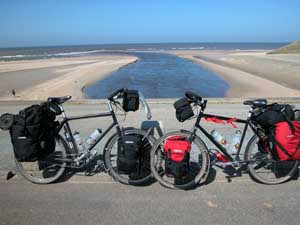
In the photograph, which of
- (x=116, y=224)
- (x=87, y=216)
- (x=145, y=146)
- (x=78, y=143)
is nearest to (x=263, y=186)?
(x=145, y=146)

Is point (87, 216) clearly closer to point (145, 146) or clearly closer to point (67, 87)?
point (145, 146)

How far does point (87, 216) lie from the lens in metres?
3.12

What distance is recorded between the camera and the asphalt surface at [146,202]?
307 cm

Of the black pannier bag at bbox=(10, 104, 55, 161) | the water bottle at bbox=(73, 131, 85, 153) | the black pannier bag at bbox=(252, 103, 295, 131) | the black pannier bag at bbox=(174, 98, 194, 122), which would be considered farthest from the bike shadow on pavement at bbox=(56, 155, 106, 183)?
the black pannier bag at bbox=(252, 103, 295, 131)

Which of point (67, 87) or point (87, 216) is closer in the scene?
point (87, 216)

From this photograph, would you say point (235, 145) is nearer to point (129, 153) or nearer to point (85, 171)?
point (129, 153)

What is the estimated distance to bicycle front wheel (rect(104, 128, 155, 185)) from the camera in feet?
12.2

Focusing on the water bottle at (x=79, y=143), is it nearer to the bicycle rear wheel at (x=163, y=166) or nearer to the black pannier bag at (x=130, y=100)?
the black pannier bag at (x=130, y=100)

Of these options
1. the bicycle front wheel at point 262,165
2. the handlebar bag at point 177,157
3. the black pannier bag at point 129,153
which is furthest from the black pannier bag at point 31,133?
the bicycle front wheel at point 262,165

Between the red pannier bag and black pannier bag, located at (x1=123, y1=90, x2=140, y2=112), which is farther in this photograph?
black pannier bag, located at (x1=123, y1=90, x2=140, y2=112)

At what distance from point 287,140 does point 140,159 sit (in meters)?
1.71

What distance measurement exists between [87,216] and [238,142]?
6.79 feet

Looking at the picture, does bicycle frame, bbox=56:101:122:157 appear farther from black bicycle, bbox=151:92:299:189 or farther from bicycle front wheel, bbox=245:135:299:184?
bicycle front wheel, bbox=245:135:299:184

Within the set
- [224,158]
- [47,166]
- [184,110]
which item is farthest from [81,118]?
[224,158]
